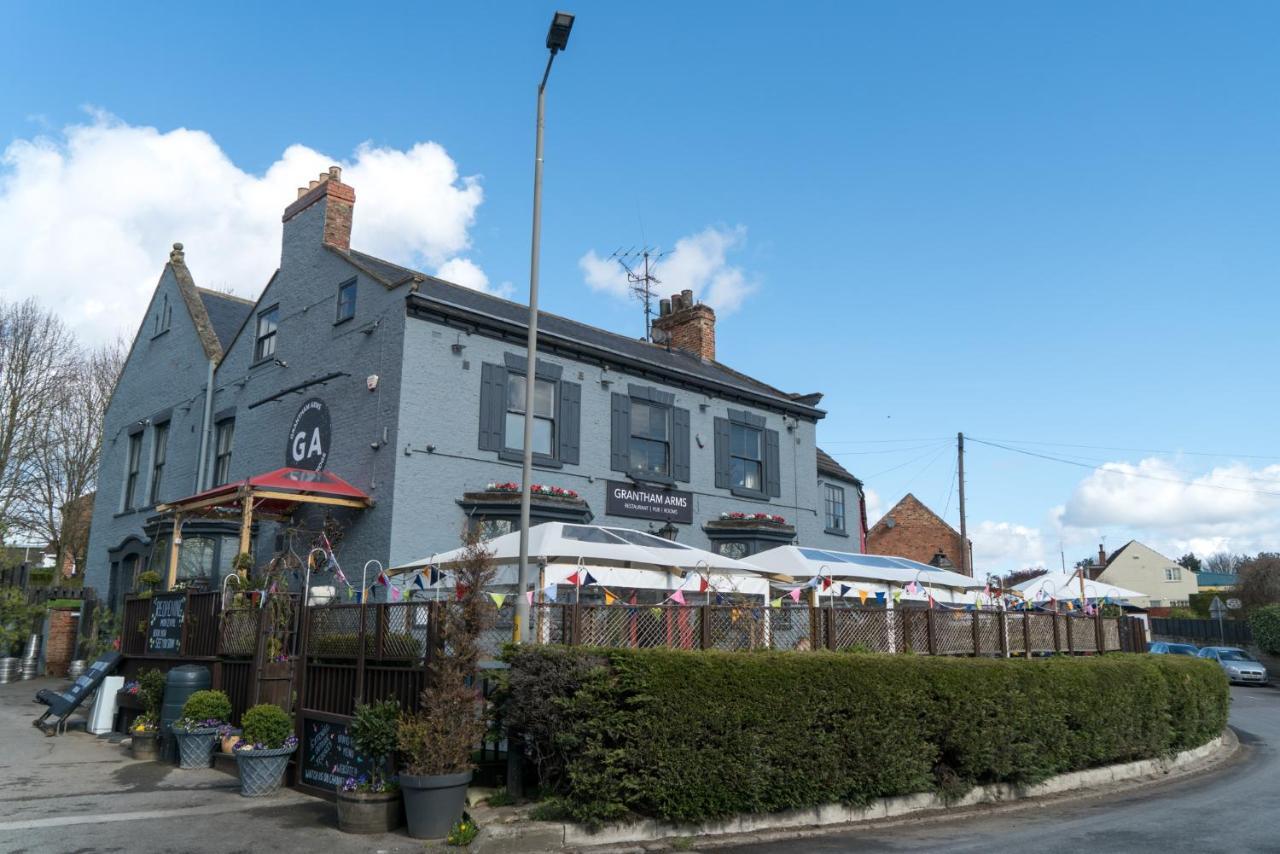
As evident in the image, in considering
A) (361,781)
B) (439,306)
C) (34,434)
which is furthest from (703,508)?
(34,434)

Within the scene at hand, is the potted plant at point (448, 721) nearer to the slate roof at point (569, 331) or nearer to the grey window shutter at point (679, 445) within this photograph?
A: the slate roof at point (569, 331)

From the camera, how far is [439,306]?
18.8 metres

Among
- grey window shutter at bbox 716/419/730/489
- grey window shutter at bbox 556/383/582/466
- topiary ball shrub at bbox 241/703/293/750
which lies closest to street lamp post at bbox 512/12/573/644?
topiary ball shrub at bbox 241/703/293/750

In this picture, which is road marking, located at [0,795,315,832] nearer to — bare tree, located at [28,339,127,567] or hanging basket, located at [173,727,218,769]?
hanging basket, located at [173,727,218,769]

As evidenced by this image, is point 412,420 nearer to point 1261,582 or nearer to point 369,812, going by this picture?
point 369,812

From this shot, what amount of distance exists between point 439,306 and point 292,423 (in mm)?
5322

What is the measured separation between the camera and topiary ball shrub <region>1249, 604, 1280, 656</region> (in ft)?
128

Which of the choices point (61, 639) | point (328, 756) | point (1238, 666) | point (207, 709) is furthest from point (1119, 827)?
point (1238, 666)

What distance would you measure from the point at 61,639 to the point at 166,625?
1400 cm

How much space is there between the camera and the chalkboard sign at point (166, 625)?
1493 cm

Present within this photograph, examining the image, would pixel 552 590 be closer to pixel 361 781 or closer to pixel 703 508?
pixel 361 781

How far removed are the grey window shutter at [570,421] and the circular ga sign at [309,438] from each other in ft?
16.2

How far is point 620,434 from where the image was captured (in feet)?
71.8

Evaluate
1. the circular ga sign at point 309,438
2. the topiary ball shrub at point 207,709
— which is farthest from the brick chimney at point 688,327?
the topiary ball shrub at point 207,709
